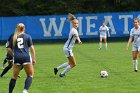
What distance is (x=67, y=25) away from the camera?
1730 inches

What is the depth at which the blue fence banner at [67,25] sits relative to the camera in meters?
43.7

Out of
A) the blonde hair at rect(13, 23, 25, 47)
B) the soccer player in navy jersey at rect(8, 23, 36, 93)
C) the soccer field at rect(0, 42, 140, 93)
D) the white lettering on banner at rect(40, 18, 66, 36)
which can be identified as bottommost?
the white lettering on banner at rect(40, 18, 66, 36)

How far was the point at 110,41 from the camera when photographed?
4519 cm

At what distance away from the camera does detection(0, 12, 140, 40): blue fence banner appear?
43.7m

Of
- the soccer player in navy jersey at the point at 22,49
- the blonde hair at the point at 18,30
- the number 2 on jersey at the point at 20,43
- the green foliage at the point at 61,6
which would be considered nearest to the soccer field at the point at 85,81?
the soccer player in navy jersey at the point at 22,49

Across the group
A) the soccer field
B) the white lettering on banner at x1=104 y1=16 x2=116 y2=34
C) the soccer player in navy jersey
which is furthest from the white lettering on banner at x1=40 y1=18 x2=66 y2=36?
the soccer player in navy jersey

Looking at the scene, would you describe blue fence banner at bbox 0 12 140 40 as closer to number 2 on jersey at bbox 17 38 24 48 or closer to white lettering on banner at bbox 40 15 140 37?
white lettering on banner at bbox 40 15 140 37

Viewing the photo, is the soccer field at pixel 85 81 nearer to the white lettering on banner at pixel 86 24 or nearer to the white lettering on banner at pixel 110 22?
the white lettering on banner at pixel 86 24

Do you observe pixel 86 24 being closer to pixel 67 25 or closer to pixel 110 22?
pixel 67 25

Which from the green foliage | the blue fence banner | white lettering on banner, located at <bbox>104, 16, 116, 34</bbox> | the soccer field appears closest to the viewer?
the soccer field

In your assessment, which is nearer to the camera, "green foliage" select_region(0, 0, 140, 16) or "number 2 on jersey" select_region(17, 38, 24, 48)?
"number 2 on jersey" select_region(17, 38, 24, 48)

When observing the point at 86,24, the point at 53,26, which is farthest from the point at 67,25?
the point at 86,24

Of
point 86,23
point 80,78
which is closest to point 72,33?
point 80,78

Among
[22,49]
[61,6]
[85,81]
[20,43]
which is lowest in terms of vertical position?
[61,6]
